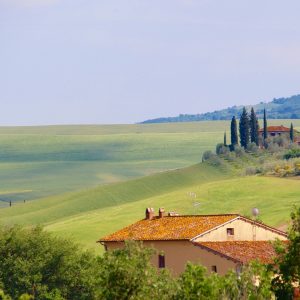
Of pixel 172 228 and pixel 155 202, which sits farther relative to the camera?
pixel 155 202

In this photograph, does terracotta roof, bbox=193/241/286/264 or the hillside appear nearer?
terracotta roof, bbox=193/241/286/264

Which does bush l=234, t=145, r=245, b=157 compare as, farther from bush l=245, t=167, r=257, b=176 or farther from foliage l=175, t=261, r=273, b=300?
foliage l=175, t=261, r=273, b=300

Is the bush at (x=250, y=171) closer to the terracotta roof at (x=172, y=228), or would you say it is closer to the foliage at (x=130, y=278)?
the terracotta roof at (x=172, y=228)

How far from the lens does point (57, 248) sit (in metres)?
70.2

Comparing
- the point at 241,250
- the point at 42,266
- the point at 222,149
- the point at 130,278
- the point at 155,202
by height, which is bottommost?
the point at 155,202

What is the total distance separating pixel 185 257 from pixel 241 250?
276cm

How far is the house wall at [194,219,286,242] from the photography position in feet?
232

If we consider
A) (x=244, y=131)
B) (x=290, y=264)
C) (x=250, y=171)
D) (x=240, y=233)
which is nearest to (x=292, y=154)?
(x=250, y=171)

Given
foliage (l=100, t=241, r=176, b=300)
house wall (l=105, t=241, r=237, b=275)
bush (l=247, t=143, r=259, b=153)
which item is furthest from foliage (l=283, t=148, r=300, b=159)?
foliage (l=100, t=241, r=176, b=300)

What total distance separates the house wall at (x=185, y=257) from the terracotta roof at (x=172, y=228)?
0.39 meters

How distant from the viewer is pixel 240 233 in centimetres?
7256

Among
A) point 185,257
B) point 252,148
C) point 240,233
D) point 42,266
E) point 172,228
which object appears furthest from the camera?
point 252,148

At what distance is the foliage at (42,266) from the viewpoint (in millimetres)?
67312

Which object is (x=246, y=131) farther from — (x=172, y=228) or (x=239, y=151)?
(x=172, y=228)
